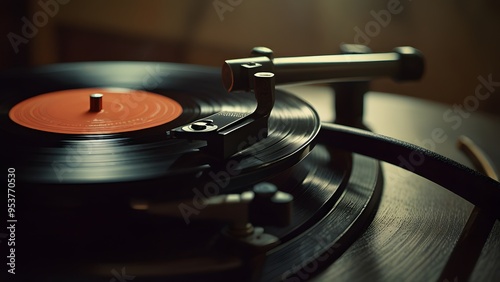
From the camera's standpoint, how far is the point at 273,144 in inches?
26.7

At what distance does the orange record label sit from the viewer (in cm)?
79

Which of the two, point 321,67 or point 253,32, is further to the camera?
point 253,32

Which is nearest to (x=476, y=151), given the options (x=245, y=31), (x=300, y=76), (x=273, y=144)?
(x=300, y=76)

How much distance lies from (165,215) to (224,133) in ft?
0.38

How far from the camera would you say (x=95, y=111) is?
2.79 ft

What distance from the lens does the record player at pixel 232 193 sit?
0.54 meters
